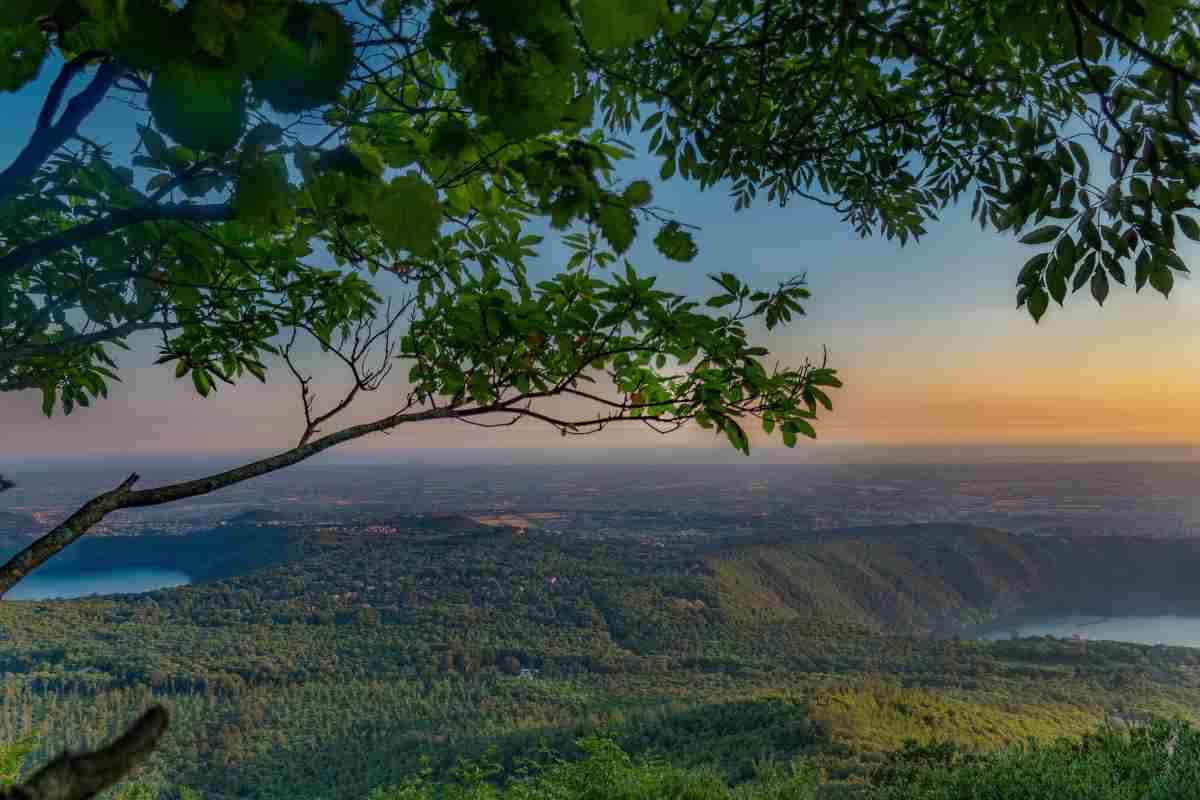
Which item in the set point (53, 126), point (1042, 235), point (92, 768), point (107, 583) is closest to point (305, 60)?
point (92, 768)


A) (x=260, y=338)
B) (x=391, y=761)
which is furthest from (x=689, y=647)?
(x=260, y=338)

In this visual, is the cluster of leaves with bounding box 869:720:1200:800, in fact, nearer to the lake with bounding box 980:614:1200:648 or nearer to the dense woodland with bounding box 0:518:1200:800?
the dense woodland with bounding box 0:518:1200:800

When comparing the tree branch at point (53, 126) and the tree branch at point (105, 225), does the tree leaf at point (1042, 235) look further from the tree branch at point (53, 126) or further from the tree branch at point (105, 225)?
the tree branch at point (53, 126)

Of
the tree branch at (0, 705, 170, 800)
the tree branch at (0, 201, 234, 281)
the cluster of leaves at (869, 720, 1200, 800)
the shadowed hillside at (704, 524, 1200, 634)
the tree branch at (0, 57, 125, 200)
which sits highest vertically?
the tree branch at (0, 57, 125, 200)

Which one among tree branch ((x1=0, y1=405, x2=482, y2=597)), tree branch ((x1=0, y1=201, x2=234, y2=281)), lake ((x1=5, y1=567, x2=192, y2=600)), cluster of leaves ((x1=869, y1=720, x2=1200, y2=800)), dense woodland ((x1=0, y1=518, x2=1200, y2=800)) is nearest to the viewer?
tree branch ((x1=0, y1=201, x2=234, y2=281))

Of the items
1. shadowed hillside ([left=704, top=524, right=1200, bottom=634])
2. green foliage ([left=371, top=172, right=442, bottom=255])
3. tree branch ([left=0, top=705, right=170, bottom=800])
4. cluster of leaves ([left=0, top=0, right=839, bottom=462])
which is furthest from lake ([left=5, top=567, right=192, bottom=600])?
tree branch ([left=0, top=705, right=170, bottom=800])

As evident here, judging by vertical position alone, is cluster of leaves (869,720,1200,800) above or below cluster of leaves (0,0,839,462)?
below

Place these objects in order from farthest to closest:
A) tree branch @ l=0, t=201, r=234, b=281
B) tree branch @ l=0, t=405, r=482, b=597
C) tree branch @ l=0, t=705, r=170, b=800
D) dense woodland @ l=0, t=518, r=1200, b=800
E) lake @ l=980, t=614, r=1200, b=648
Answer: lake @ l=980, t=614, r=1200, b=648
dense woodland @ l=0, t=518, r=1200, b=800
tree branch @ l=0, t=405, r=482, b=597
tree branch @ l=0, t=201, r=234, b=281
tree branch @ l=0, t=705, r=170, b=800
